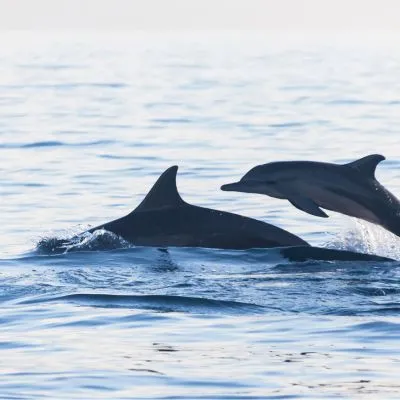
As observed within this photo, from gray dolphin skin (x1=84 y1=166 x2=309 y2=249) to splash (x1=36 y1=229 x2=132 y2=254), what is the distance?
6.4 inches

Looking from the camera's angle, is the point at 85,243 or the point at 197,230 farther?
the point at 85,243

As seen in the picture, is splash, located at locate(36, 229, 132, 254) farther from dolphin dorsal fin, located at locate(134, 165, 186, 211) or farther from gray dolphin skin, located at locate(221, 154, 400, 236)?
gray dolphin skin, located at locate(221, 154, 400, 236)

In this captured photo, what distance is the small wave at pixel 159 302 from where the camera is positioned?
14.9 meters

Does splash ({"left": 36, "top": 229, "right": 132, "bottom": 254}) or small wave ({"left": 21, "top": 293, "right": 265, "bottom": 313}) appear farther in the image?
splash ({"left": 36, "top": 229, "right": 132, "bottom": 254})

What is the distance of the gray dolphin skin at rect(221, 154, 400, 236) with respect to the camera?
1755 centimetres

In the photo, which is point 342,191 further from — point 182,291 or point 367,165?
point 182,291

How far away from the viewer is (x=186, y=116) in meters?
41.4

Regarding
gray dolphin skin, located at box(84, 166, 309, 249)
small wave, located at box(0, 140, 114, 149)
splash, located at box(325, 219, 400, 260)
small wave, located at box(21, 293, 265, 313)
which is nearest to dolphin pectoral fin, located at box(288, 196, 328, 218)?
gray dolphin skin, located at box(84, 166, 309, 249)

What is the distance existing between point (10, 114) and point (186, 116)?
4.77 meters

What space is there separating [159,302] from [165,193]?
2.63 metres

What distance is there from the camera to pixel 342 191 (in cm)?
1767

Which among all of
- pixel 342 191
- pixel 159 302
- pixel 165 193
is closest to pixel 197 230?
pixel 165 193

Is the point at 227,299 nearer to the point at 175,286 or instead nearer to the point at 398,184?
the point at 175,286

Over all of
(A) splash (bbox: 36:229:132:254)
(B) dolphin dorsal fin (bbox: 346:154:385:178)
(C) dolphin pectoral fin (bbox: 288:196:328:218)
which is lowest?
Result: (A) splash (bbox: 36:229:132:254)
